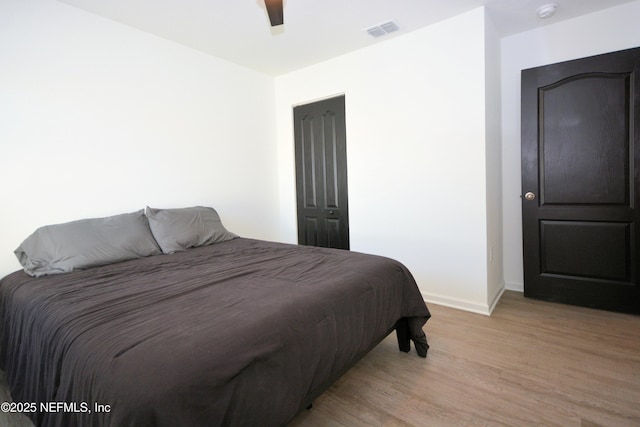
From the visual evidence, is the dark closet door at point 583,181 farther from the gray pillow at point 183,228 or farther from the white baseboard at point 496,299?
the gray pillow at point 183,228

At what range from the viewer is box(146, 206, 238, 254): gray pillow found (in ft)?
8.25

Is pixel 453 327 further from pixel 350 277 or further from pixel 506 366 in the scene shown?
pixel 350 277

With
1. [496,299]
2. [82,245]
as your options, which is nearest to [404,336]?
[496,299]

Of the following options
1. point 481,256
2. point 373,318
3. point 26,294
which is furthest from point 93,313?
point 481,256

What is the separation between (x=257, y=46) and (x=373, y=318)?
2.84 m

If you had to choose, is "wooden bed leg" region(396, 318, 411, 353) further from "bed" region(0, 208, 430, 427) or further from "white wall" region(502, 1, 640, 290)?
"white wall" region(502, 1, 640, 290)

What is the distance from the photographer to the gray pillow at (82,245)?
2.00m

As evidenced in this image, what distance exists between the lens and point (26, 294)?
64.2 inches

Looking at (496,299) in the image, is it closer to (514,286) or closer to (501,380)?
(514,286)

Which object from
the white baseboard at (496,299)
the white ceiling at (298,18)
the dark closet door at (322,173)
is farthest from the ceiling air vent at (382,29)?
the white baseboard at (496,299)

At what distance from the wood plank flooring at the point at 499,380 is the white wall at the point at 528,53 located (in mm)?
946

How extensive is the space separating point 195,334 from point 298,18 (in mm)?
2606

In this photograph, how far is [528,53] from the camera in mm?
2959

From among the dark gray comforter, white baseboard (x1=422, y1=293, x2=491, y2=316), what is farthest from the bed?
white baseboard (x1=422, y1=293, x2=491, y2=316)
